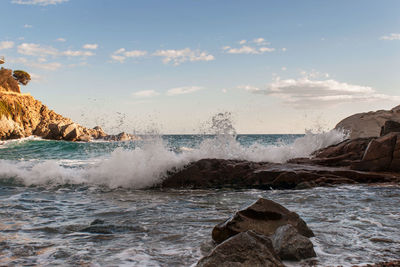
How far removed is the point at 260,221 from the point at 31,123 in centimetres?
5735

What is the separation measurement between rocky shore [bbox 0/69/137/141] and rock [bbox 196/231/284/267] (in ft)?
149

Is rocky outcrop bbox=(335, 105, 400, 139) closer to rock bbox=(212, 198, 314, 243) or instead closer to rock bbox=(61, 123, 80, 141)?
rock bbox=(212, 198, 314, 243)

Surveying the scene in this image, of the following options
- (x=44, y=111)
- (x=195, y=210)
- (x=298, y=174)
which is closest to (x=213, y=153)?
(x=298, y=174)

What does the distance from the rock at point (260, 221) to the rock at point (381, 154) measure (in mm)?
5123

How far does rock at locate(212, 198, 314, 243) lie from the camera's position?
3.63 meters

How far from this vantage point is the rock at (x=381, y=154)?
25.8ft

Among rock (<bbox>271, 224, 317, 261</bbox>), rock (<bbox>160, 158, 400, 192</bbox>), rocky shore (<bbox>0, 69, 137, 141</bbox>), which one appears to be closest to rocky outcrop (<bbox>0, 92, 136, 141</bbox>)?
rocky shore (<bbox>0, 69, 137, 141</bbox>)

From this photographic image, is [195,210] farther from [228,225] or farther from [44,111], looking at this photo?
[44,111]

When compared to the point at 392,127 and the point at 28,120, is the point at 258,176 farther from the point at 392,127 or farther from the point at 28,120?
the point at 28,120

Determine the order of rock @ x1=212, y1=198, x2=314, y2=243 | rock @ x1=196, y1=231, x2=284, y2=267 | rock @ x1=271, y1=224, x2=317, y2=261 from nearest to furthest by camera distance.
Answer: rock @ x1=196, y1=231, x2=284, y2=267, rock @ x1=271, y1=224, x2=317, y2=261, rock @ x1=212, y1=198, x2=314, y2=243

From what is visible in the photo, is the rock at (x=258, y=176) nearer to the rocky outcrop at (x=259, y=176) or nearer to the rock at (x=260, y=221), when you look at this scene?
the rocky outcrop at (x=259, y=176)

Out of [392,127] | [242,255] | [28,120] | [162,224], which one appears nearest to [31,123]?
[28,120]

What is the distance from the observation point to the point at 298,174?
7.57 metres

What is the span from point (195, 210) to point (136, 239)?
169 cm
